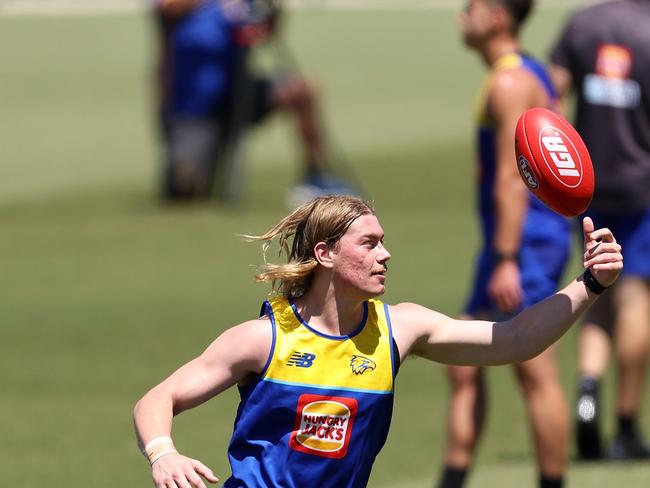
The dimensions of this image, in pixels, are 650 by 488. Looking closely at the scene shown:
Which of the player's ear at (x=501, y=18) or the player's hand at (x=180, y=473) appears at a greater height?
the player's ear at (x=501, y=18)

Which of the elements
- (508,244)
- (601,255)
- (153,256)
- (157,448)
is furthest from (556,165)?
(153,256)

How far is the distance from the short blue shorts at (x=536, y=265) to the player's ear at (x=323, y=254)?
2.20m

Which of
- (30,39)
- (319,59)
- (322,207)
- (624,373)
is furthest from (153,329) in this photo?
(30,39)

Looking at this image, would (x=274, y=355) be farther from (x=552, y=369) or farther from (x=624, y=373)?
(x=624, y=373)

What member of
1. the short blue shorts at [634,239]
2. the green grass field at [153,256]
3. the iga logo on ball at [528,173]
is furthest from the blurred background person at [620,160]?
the iga logo on ball at [528,173]

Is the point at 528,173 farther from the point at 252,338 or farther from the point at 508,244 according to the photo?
the point at 508,244

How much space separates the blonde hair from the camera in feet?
16.7

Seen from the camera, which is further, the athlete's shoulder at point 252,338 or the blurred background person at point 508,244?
the blurred background person at point 508,244

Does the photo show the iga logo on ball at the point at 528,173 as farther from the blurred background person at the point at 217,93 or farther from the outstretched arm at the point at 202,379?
the blurred background person at the point at 217,93

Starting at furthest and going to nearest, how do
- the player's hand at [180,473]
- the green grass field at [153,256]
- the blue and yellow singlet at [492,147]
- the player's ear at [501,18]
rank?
the green grass field at [153,256] < the player's ear at [501,18] < the blue and yellow singlet at [492,147] < the player's hand at [180,473]

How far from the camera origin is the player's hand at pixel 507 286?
709 cm

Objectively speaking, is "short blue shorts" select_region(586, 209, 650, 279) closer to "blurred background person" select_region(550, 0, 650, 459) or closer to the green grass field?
"blurred background person" select_region(550, 0, 650, 459)

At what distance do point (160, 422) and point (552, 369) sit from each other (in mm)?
2789

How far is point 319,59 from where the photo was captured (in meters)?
33.1
